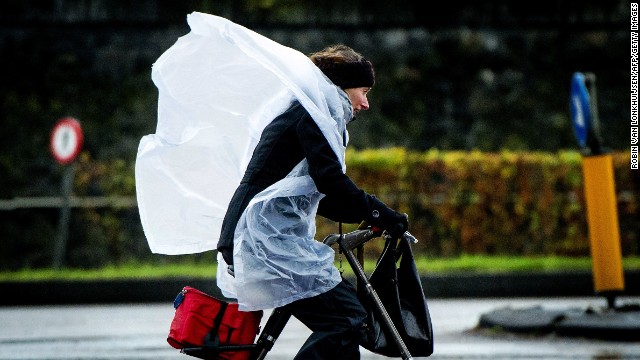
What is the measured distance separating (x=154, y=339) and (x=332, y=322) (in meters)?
4.66

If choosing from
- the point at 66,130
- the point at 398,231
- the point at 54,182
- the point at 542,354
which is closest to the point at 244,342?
the point at 398,231

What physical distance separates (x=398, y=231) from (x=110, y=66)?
12967mm

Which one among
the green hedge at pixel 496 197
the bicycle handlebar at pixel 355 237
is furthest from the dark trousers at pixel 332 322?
the green hedge at pixel 496 197

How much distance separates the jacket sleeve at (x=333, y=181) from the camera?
4.31 m

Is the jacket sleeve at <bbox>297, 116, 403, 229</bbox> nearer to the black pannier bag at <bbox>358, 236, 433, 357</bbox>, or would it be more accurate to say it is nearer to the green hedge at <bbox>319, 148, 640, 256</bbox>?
the black pannier bag at <bbox>358, 236, 433, 357</bbox>

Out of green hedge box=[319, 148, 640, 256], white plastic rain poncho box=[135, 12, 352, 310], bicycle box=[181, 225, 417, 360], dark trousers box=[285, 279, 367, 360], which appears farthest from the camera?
green hedge box=[319, 148, 640, 256]

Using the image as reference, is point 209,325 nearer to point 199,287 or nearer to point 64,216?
point 199,287

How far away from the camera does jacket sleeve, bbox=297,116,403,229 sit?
4.31 m

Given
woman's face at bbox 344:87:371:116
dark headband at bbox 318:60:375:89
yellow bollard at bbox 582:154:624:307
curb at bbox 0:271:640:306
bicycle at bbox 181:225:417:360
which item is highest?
dark headband at bbox 318:60:375:89

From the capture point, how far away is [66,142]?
13898 millimetres

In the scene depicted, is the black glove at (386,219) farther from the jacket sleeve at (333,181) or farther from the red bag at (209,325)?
the red bag at (209,325)

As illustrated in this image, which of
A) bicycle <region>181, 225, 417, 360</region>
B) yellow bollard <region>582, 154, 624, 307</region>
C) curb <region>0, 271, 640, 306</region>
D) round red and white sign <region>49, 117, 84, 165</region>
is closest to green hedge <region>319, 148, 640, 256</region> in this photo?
curb <region>0, 271, 640, 306</region>

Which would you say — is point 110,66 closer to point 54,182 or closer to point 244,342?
point 54,182

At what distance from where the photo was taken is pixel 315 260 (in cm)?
439
